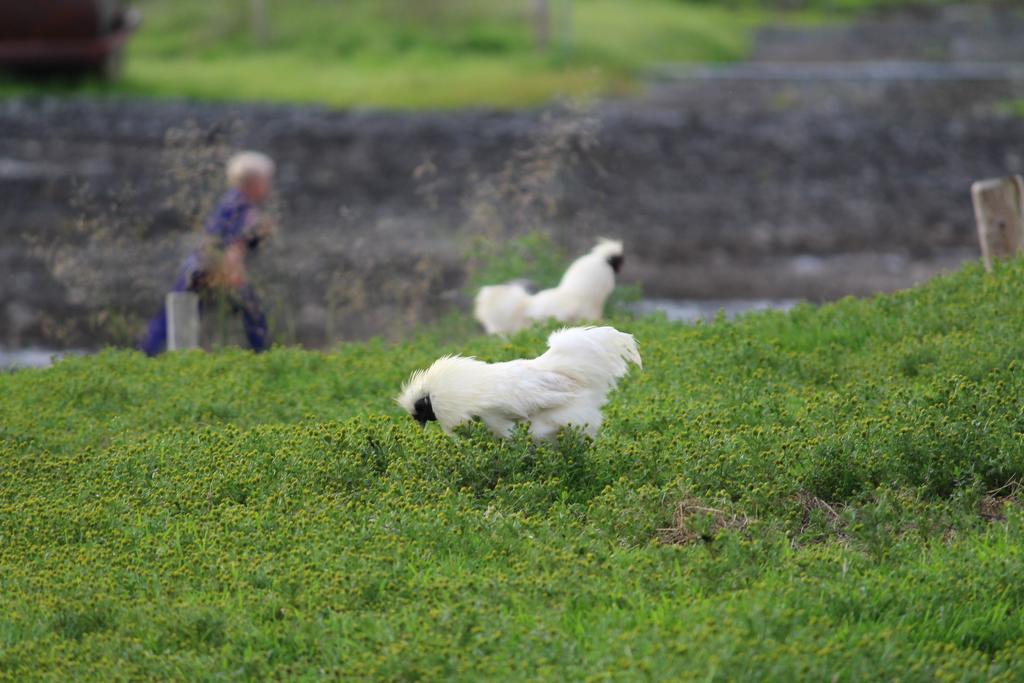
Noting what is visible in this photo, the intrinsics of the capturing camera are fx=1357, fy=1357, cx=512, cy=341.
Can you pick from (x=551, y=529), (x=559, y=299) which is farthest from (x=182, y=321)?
(x=551, y=529)

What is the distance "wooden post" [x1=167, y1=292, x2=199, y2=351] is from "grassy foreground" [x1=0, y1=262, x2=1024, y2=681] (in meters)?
1.81

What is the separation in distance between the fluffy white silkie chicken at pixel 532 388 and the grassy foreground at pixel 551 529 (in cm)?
15

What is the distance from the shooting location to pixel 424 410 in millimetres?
7504

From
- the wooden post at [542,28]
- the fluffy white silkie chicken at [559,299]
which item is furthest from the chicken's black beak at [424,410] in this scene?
the wooden post at [542,28]

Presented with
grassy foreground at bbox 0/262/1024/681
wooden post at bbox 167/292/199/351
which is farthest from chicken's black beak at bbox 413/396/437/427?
wooden post at bbox 167/292/199/351

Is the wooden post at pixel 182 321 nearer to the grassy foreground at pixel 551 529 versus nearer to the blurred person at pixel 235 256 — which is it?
the blurred person at pixel 235 256

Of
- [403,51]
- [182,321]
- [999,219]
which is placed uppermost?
[999,219]

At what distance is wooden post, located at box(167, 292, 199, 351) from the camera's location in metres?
11.2

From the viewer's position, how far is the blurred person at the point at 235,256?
460 inches

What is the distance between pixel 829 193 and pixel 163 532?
2006cm

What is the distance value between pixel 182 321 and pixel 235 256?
846 mm

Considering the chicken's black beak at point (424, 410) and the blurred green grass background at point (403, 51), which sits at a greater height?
the chicken's black beak at point (424, 410)

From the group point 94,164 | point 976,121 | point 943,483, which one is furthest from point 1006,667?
point 976,121

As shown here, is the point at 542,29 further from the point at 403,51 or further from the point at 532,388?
the point at 532,388
